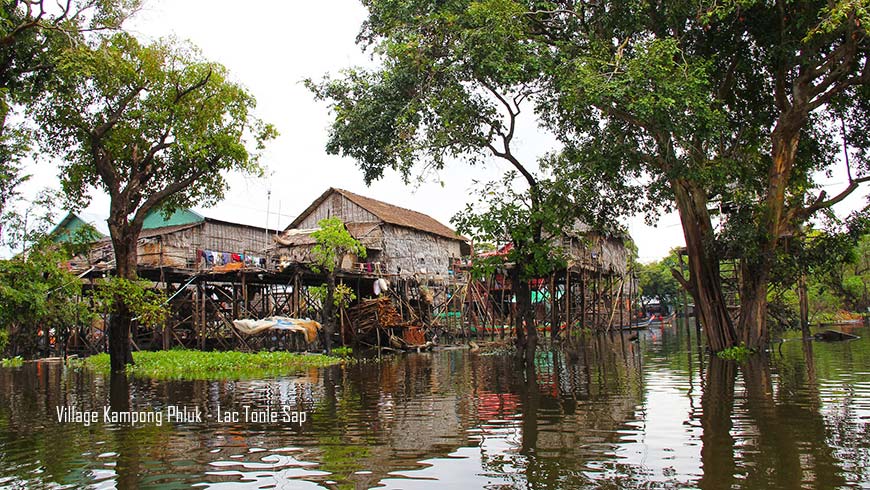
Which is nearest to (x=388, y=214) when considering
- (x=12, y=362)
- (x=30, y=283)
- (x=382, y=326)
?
(x=382, y=326)

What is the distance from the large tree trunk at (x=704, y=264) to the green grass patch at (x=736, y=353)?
1.08 feet

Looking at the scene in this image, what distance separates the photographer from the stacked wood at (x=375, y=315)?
25.6 meters

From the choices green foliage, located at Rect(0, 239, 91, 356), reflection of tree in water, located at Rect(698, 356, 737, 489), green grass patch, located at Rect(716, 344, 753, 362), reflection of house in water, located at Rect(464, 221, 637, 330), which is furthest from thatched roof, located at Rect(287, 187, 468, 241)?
reflection of tree in water, located at Rect(698, 356, 737, 489)

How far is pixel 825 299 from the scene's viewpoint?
37688 millimetres

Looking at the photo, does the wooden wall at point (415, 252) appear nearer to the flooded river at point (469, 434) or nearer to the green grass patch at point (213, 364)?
the green grass patch at point (213, 364)

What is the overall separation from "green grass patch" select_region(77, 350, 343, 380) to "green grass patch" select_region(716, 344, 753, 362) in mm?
10106

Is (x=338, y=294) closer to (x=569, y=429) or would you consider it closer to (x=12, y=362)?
(x=12, y=362)

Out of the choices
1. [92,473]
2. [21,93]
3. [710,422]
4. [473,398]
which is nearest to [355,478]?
[92,473]

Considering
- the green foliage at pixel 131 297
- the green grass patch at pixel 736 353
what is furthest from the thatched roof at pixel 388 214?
the green grass patch at pixel 736 353

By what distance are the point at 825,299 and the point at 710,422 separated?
36.2 meters

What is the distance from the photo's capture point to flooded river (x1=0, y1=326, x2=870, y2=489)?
5.25m

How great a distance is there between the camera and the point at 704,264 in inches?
620

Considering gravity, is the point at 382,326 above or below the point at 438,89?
below

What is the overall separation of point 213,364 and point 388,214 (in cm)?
1826
